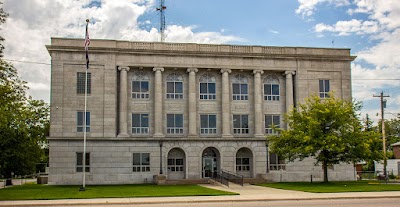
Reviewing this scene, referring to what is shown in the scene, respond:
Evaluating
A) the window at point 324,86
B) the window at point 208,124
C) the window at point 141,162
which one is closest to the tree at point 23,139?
the window at point 141,162

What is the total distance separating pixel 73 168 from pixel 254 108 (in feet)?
65.3

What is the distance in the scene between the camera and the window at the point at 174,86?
171 ft

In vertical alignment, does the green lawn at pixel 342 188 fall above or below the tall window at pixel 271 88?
below

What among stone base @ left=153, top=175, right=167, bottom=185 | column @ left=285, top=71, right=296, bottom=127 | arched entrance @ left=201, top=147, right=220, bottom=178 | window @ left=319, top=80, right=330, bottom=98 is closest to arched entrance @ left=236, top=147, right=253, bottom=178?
arched entrance @ left=201, top=147, right=220, bottom=178

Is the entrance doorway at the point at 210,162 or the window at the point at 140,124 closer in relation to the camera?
the window at the point at 140,124

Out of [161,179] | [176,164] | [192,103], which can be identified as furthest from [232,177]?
[192,103]

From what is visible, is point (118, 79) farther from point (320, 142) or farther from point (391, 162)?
point (391, 162)

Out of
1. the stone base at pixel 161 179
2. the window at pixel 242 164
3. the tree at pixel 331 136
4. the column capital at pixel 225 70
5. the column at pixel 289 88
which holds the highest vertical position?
the column capital at pixel 225 70

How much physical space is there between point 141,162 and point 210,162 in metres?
7.59

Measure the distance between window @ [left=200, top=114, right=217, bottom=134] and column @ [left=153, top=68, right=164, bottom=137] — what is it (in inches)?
178

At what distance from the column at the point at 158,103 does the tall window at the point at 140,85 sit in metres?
1.27

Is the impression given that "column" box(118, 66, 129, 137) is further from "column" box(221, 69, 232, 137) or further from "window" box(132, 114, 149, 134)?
"column" box(221, 69, 232, 137)

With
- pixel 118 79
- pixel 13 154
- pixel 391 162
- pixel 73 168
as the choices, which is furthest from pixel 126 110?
pixel 391 162

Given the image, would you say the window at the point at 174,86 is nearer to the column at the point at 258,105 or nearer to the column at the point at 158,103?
the column at the point at 158,103
